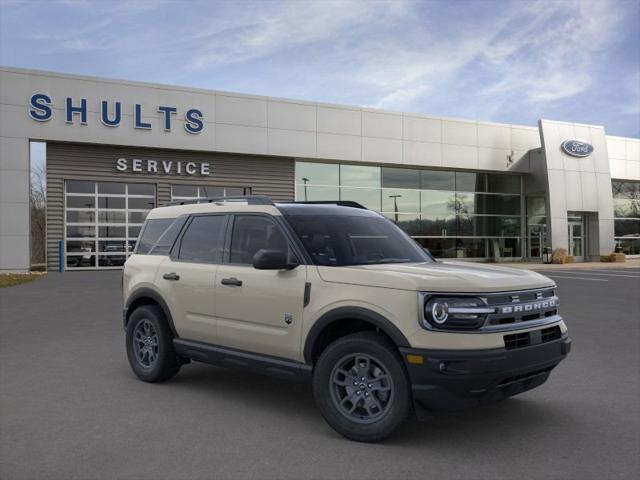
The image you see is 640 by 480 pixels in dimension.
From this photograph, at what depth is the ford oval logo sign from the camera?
32.6 meters

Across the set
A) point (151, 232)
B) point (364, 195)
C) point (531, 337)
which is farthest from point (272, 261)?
point (364, 195)

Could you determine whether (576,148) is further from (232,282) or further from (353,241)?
(232,282)

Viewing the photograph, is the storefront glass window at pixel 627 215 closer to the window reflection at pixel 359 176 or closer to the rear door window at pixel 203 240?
the window reflection at pixel 359 176

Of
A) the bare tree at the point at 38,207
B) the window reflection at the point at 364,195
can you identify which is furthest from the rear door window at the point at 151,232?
the bare tree at the point at 38,207

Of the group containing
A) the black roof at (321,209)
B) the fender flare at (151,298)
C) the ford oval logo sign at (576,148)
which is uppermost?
the ford oval logo sign at (576,148)

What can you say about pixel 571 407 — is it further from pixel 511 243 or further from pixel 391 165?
pixel 511 243

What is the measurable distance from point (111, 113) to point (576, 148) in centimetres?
2370

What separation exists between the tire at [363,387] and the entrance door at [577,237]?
33152 millimetres

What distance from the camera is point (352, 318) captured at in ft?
14.9

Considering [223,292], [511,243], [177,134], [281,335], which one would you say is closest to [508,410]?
[281,335]

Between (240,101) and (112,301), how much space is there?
15.1m

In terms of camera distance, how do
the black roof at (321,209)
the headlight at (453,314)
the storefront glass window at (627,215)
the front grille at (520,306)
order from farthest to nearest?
the storefront glass window at (627,215)
the black roof at (321,209)
the front grille at (520,306)
the headlight at (453,314)

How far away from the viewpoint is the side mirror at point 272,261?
189 inches

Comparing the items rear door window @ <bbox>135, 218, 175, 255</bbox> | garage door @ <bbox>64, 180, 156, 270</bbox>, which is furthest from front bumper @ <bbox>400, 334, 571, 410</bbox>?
garage door @ <bbox>64, 180, 156, 270</bbox>
